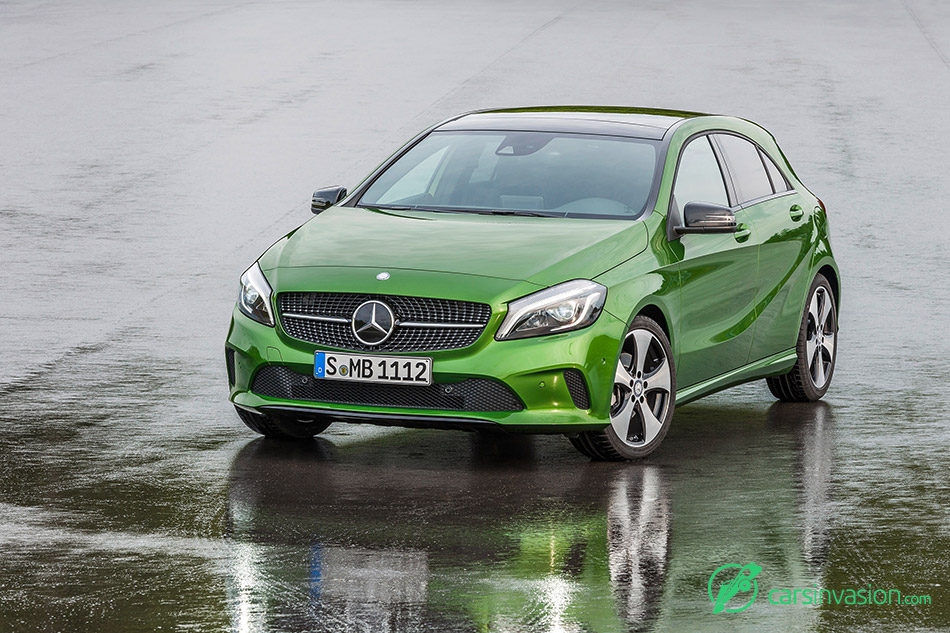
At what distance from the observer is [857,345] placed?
12930mm

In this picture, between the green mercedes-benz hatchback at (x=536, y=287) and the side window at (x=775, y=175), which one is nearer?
the green mercedes-benz hatchback at (x=536, y=287)

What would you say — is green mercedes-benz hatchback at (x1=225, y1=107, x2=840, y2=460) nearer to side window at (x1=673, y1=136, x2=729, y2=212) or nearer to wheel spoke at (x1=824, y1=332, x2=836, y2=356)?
side window at (x1=673, y1=136, x2=729, y2=212)

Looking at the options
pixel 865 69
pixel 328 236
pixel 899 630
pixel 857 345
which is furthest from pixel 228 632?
pixel 865 69

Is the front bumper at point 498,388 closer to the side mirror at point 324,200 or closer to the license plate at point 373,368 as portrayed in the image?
the license plate at point 373,368

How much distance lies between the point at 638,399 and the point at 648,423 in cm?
15

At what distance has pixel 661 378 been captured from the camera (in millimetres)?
9164

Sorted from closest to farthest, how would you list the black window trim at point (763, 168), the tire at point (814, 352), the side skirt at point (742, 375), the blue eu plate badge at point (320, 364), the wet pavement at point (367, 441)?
the wet pavement at point (367, 441), the blue eu plate badge at point (320, 364), the side skirt at point (742, 375), the black window trim at point (763, 168), the tire at point (814, 352)

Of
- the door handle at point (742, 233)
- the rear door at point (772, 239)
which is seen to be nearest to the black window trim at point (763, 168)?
the rear door at point (772, 239)

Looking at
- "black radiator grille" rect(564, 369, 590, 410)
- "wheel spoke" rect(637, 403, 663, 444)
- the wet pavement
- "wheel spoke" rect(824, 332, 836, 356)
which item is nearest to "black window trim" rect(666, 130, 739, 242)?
"wheel spoke" rect(637, 403, 663, 444)

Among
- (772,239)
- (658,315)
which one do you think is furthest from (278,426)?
(772,239)

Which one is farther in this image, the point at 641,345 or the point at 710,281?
the point at 710,281

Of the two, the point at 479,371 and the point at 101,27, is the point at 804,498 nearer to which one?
the point at 479,371

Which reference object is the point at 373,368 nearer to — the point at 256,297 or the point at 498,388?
the point at 498,388

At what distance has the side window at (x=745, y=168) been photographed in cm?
1061
